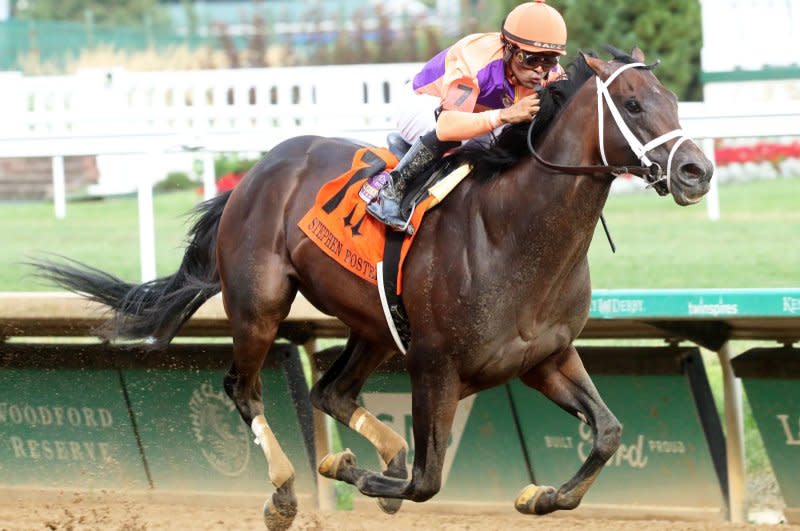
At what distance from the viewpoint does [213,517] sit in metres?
6.02

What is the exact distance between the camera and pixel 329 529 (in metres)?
5.65

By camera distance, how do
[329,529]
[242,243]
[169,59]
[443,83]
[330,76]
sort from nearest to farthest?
[443,83]
[242,243]
[329,529]
[330,76]
[169,59]

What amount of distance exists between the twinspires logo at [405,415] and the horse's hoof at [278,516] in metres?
0.87

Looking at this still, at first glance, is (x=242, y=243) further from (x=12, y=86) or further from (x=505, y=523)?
(x=12, y=86)

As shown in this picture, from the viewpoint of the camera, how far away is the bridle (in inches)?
153

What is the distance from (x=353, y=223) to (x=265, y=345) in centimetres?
74

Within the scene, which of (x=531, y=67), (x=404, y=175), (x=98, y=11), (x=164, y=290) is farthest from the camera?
(x=98, y=11)

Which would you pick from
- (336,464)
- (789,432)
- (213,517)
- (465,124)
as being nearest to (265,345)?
(336,464)

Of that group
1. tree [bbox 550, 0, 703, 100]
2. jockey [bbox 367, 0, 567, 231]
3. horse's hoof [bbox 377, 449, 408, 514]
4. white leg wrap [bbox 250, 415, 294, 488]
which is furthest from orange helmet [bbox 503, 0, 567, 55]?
tree [bbox 550, 0, 703, 100]

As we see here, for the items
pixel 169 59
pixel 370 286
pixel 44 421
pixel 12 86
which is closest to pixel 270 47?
pixel 169 59

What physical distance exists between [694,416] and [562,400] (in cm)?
131

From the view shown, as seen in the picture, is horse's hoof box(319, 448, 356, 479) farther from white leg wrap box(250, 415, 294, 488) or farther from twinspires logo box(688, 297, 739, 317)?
twinspires logo box(688, 297, 739, 317)

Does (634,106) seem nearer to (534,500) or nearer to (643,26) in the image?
(534,500)

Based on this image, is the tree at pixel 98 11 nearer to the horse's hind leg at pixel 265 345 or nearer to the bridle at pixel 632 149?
the horse's hind leg at pixel 265 345
